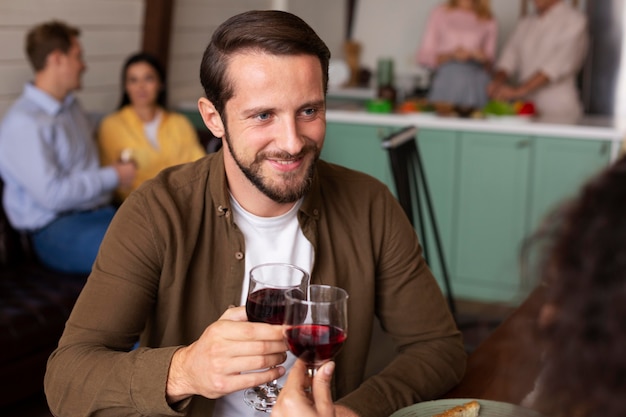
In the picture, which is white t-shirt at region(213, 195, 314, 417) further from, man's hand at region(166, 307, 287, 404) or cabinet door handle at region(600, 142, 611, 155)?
cabinet door handle at region(600, 142, 611, 155)

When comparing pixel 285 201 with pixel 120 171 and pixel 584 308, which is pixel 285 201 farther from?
pixel 120 171

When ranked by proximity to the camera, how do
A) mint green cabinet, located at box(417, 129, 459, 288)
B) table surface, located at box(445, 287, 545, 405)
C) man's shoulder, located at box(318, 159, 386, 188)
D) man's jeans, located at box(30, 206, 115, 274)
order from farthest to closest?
mint green cabinet, located at box(417, 129, 459, 288) < man's jeans, located at box(30, 206, 115, 274) < man's shoulder, located at box(318, 159, 386, 188) < table surface, located at box(445, 287, 545, 405)

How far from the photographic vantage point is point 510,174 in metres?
4.52

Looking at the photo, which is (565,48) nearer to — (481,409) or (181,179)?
(181,179)

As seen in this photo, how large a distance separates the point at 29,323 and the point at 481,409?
2.02 m

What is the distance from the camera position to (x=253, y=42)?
150cm

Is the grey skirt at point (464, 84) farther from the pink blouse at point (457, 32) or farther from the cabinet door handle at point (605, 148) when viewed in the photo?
the cabinet door handle at point (605, 148)

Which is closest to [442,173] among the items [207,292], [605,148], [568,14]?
[605,148]

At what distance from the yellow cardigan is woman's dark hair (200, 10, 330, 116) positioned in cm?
248

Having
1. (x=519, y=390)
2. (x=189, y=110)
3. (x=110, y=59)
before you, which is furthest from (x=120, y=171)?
(x=519, y=390)

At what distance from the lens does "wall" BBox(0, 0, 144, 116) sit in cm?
384

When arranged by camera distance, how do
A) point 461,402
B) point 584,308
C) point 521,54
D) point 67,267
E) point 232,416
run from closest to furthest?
1. point 584,308
2. point 461,402
3. point 232,416
4. point 67,267
5. point 521,54

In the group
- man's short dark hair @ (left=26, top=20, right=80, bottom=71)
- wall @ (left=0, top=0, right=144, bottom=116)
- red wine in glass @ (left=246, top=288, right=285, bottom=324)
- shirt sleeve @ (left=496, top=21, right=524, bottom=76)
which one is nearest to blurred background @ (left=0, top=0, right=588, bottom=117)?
wall @ (left=0, top=0, right=144, bottom=116)

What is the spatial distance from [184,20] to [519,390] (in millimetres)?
4266
